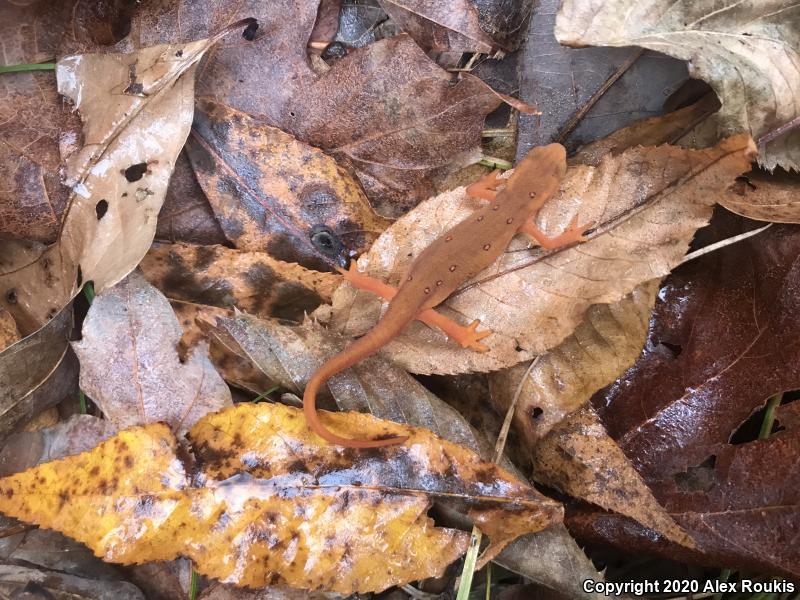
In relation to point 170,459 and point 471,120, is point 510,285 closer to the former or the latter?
point 471,120

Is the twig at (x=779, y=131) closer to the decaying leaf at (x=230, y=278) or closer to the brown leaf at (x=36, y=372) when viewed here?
the decaying leaf at (x=230, y=278)

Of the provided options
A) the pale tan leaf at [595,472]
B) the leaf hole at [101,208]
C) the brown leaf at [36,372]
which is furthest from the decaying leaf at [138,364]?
the pale tan leaf at [595,472]

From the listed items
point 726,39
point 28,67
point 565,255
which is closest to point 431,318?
point 565,255

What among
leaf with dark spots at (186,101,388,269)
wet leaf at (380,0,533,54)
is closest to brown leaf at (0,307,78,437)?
leaf with dark spots at (186,101,388,269)

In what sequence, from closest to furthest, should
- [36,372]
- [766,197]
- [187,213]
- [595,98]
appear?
[766,197] < [36,372] < [595,98] < [187,213]

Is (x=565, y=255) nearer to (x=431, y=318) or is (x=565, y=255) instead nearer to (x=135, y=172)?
(x=431, y=318)
